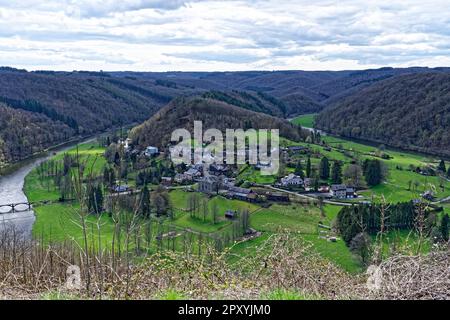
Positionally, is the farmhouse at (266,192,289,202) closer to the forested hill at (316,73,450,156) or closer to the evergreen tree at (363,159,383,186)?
the evergreen tree at (363,159,383,186)

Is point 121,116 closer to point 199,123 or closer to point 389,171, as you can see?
point 199,123

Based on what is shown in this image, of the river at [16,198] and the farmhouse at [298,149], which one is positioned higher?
the farmhouse at [298,149]

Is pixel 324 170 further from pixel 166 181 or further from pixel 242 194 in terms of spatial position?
pixel 166 181

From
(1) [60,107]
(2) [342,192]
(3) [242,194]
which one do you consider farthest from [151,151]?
(1) [60,107]

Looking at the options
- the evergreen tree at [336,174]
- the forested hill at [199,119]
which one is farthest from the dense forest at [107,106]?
the evergreen tree at [336,174]

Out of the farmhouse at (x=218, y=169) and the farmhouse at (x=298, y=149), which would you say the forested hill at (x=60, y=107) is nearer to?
the farmhouse at (x=218, y=169)

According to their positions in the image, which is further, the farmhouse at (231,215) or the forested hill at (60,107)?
the forested hill at (60,107)

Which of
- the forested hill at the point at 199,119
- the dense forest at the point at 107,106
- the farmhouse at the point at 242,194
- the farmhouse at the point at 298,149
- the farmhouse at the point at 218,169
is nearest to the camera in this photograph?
the farmhouse at the point at 242,194
